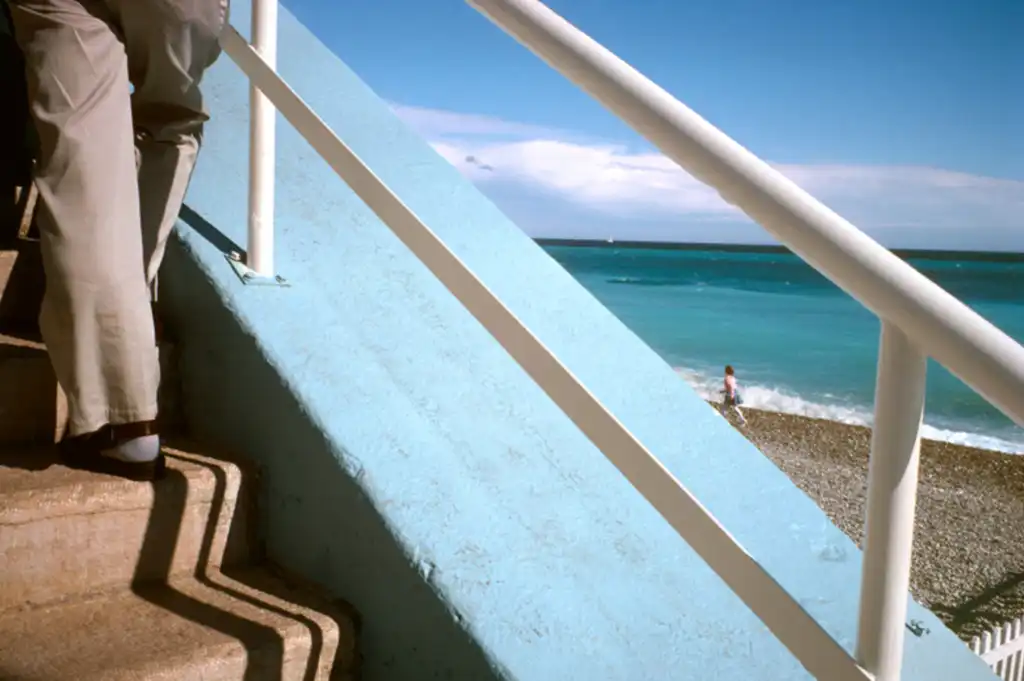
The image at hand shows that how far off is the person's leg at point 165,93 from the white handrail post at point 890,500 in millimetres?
1071

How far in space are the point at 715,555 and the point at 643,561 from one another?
46 cm

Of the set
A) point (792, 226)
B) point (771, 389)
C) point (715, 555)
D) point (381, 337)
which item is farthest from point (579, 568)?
point (771, 389)

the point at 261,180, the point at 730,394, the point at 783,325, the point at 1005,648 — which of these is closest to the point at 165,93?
the point at 261,180

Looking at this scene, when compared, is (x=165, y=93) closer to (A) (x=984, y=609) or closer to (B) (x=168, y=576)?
(B) (x=168, y=576)

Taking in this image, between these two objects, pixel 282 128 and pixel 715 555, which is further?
pixel 282 128

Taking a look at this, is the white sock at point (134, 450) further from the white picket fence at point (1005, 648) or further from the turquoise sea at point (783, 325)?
the turquoise sea at point (783, 325)

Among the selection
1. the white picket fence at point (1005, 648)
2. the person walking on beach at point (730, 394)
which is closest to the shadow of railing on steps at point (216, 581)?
the white picket fence at point (1005, 648)

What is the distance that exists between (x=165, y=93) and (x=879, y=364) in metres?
1.14

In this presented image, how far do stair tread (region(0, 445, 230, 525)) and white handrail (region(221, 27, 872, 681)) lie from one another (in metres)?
0.49

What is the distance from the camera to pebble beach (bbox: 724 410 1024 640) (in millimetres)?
9641

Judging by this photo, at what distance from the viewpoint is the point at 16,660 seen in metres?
0.91

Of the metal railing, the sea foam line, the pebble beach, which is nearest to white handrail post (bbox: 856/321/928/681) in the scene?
the metal railing

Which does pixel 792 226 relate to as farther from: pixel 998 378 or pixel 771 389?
pixel 771 389

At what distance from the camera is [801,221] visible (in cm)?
65
